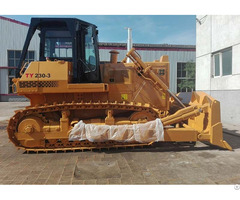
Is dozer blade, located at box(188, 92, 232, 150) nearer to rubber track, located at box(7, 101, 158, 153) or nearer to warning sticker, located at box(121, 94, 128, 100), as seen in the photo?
rubber track, located at box(7, 101, 158, 153)

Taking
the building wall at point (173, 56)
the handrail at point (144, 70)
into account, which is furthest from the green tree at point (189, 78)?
the handrail at point (144, 70)

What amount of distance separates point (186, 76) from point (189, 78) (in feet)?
2.05

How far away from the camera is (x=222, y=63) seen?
8406mm

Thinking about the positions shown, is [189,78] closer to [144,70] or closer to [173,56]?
[173,56]

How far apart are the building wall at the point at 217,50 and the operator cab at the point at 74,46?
19.9ft

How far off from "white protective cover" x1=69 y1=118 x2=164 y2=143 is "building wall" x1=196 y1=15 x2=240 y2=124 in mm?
5014

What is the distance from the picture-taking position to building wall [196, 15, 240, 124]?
7391mm

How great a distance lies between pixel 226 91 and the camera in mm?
7922

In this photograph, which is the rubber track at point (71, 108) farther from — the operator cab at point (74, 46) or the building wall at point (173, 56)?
the building wall at point (173, 56)

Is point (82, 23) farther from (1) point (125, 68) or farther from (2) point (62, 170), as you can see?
(2) point (62, 170)

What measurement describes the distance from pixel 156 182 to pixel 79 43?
151 inches

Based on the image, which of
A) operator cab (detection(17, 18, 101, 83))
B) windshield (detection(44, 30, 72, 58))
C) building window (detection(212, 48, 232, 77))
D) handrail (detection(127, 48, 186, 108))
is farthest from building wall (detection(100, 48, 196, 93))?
windshield (detection(44, 30, 72, 58))

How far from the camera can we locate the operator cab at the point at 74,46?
4.62 metres

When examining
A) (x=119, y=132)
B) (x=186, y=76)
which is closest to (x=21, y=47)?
(x=186, y=76)
